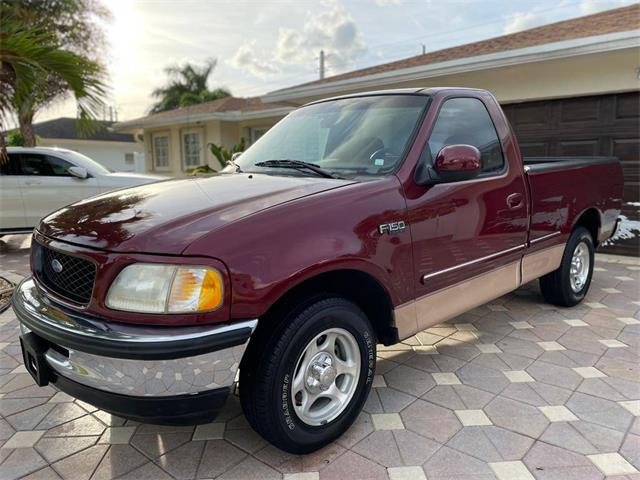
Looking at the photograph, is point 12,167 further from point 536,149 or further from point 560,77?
point 560,77

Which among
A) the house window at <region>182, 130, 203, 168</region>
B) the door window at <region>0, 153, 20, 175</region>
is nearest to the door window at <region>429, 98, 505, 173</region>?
the door window at <region>0, 153, 20, 175</region>

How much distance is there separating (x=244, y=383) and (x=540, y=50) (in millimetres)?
6905

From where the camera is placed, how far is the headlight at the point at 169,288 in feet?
6.40

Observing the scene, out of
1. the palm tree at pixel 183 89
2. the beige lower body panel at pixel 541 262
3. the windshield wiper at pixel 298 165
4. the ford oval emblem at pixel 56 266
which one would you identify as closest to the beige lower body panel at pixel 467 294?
the beige lower body panel at pixel 541 262

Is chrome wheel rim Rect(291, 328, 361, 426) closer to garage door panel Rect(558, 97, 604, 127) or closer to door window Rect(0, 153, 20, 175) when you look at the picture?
garage door panel Rect(558, 97, 604, 127)

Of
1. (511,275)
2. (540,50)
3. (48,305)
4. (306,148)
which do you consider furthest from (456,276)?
(540,50)

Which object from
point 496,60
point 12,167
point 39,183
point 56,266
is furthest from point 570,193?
point 12,167

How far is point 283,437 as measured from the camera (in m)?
2.26

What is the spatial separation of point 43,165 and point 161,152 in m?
9.76

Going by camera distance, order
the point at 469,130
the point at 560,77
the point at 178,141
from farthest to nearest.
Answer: the point at 178,141, the point at 560,77, the point at 469,130

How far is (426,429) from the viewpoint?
2.68m

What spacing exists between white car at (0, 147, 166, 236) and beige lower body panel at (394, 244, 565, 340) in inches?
233

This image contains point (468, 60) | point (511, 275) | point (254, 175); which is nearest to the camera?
point (254, 175)

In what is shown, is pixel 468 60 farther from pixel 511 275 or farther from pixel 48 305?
pixel 48 305
